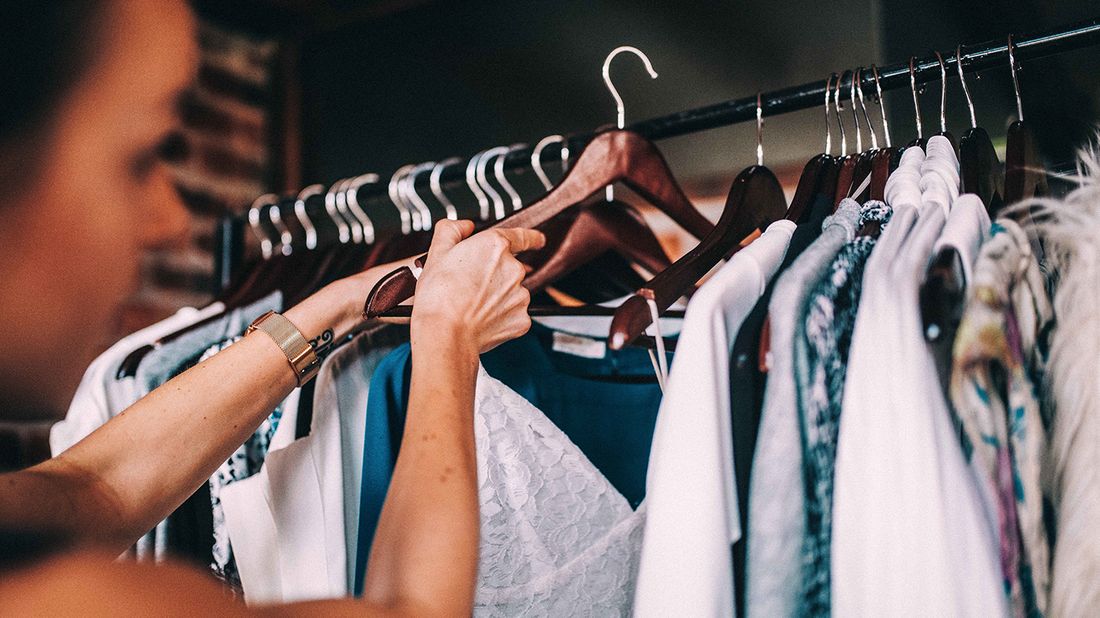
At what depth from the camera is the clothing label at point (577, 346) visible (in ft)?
3.05

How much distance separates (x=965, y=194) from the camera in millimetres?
613

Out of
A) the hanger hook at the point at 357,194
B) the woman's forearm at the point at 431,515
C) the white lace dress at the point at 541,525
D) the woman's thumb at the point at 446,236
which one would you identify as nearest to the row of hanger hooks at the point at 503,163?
the hanger hook at the point at 357,194

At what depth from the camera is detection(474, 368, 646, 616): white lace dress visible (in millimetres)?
693

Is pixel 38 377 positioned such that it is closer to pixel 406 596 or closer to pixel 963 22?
pixel 406 596

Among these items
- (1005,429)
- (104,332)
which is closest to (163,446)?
(1005,429)

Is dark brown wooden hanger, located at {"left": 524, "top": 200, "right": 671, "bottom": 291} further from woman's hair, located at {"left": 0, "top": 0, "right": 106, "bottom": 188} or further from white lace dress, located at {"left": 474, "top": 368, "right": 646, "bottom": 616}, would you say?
woman's hair, located at {"left": 0, "top": 0, "right": 106, "bottom": 188}

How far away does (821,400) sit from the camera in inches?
20.6

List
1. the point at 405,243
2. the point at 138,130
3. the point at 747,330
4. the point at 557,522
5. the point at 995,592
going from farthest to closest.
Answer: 1. the point at 138,130
2. the point at 405,243
3. the point at 557,522
4. the point at 747,330
5. the point at 995,592

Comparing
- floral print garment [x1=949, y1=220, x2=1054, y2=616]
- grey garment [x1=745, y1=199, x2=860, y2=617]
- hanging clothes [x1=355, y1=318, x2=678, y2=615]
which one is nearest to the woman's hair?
hanging clothes [x1=355, y1=318, x2=678, y2=615]

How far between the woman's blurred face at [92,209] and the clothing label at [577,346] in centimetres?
97

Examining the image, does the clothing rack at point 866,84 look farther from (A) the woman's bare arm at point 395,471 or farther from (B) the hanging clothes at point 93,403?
(B) the hanging clothes at point 93,403

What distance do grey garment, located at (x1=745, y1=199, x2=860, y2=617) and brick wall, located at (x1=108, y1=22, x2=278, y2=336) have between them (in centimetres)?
127

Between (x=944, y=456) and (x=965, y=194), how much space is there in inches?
9.6

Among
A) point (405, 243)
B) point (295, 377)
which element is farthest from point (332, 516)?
point (405, 243)
